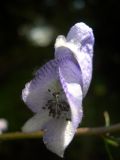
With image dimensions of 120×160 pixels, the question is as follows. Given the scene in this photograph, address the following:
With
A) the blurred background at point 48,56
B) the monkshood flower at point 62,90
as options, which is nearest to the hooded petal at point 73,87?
the monkshood flower at point 62,90

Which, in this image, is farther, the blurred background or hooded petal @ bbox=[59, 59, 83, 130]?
the blurred background

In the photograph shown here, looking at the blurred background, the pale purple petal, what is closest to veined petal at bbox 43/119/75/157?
the pale purple petal

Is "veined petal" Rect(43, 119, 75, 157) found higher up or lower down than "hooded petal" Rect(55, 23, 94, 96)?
lower down

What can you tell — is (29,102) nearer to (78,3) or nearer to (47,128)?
(47,128)

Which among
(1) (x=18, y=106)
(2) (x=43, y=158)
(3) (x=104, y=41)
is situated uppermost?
(3) (x=104, y=41)

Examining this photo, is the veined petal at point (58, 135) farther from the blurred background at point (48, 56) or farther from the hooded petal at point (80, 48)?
the blurred background at point (48, 56)

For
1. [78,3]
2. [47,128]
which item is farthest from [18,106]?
[47,128]

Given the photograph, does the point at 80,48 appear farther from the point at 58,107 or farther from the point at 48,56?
the point at 48,56

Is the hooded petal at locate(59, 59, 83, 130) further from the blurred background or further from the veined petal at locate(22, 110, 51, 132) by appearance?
the blurred background
